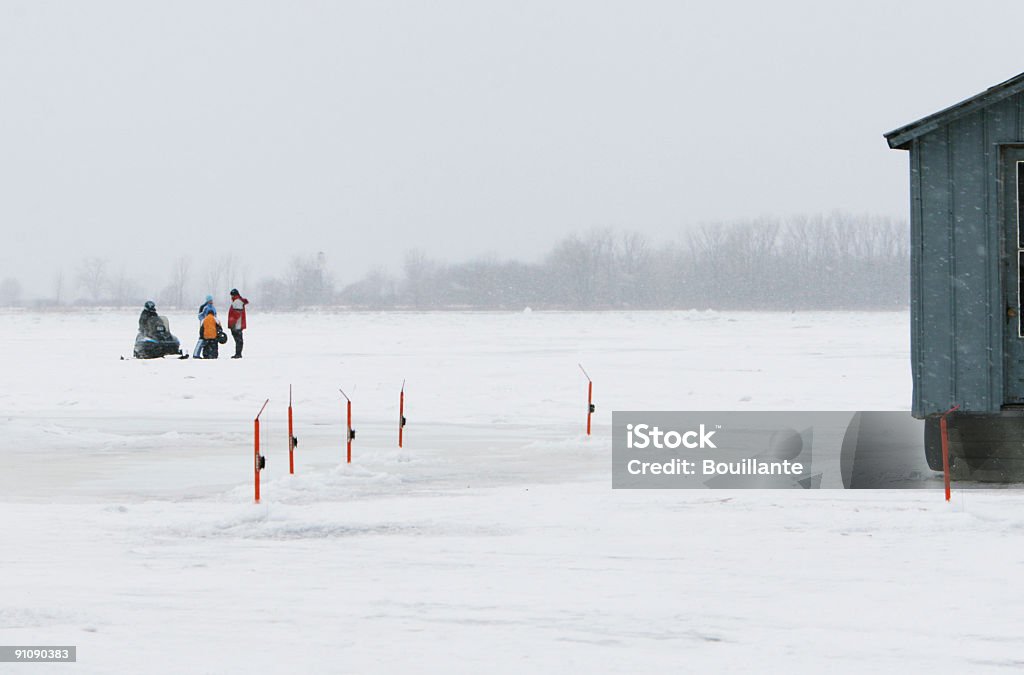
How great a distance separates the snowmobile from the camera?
29.8 metres

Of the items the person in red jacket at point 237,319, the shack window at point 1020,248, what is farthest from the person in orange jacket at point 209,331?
the shack window at point 1020,248

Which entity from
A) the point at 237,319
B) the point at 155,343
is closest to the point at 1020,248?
the point at 237,319

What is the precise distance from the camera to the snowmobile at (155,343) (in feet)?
97.7

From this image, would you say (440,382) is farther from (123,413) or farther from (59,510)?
(59,510)

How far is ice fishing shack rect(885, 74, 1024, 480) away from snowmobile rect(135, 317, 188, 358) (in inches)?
840

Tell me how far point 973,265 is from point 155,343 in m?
22.2

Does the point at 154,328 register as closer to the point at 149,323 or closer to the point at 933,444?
the point at 149,323

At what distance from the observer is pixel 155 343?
1175 inches

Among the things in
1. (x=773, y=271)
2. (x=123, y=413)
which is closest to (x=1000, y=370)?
(x=123, y=413)

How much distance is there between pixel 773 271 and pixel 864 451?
13997 cm

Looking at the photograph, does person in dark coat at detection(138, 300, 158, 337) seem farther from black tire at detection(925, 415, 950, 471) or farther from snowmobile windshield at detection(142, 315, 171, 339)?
black tire at detection(925, 415, 950, 471)

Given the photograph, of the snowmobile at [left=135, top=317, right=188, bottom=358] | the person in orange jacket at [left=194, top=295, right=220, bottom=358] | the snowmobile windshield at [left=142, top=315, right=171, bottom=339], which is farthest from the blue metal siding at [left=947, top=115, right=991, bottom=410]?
the snowmobile windshield at [left=142, top=315, right=171, bottom=339]

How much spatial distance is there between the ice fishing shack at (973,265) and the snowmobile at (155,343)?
2134cm

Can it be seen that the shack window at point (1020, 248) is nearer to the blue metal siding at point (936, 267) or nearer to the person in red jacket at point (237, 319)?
the blue metal siding at point (936, 267)
